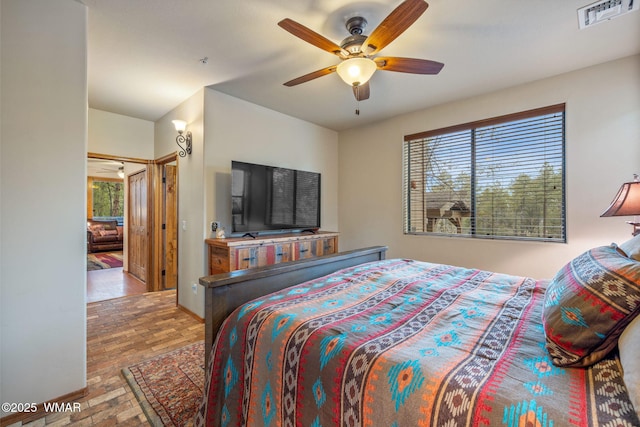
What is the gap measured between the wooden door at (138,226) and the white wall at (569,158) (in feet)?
12.0

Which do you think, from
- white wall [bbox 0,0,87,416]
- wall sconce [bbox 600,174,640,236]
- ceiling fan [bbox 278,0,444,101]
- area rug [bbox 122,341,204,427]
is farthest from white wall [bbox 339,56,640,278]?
white wall [bbox 0,0,87,416]

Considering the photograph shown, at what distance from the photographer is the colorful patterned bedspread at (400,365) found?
0.72m

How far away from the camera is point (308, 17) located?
1.94 meters

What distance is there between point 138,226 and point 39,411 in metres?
3.43

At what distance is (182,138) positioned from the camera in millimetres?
3400

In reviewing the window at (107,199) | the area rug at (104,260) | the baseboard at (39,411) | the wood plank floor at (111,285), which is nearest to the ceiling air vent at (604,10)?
the baseboard at (39,411)

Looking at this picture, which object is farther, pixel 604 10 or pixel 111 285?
pixel 111 285

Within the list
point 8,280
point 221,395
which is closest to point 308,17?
point 221,395

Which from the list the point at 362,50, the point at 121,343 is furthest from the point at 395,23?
the point at 121,343

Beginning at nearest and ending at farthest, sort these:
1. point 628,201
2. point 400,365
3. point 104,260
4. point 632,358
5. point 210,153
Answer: point 632,358 < point 400,365 < point 628,201 < point 210,153 < point 104,260

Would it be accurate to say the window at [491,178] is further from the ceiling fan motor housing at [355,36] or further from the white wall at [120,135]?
the white wall at [120,135]

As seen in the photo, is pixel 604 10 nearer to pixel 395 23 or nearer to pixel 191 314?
pixel 395 23

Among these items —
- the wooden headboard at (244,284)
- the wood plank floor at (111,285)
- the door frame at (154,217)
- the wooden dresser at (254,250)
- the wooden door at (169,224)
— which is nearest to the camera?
the wooden headboard at (244,284)

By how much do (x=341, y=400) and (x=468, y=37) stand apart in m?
2.59
